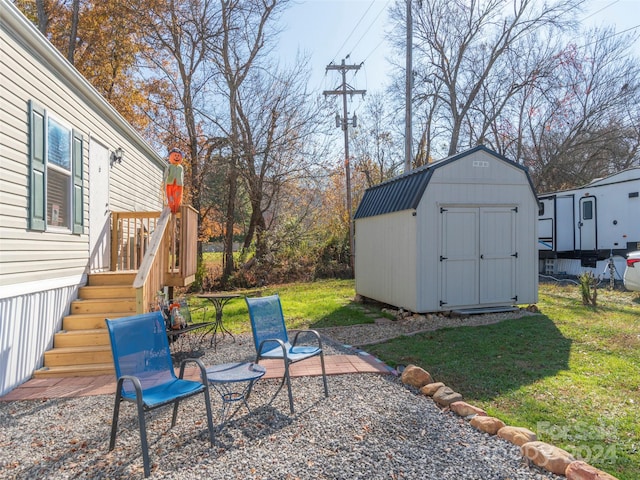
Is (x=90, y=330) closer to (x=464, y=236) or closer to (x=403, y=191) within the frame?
(x=403, y=191)

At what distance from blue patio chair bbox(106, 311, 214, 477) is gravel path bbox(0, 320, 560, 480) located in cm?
20

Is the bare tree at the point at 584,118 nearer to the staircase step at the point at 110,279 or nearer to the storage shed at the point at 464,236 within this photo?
the storage shed at the point at 464,236

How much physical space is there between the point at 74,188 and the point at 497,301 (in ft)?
23.8

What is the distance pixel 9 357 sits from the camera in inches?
165

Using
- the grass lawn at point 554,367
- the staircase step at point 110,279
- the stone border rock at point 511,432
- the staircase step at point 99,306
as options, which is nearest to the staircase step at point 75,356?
the staircase step at point 99,306

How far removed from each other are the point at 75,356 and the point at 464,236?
6342 mm

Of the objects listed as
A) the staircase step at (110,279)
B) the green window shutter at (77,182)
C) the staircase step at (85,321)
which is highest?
the green window shutter at (77,182)

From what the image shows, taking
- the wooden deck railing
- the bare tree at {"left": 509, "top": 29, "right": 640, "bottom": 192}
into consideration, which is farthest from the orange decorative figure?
the bare tree at {"left": 509, "top": 29, "right": 640, "bottom": 192}

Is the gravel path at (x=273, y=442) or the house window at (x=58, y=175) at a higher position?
the house window at (x=58, y=175)

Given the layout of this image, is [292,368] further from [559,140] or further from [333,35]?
[559,140]

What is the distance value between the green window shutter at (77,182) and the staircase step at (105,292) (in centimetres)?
79

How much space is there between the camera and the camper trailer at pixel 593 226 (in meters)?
11.2

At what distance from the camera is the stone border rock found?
97.4 inches

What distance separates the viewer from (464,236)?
25.3 ft
